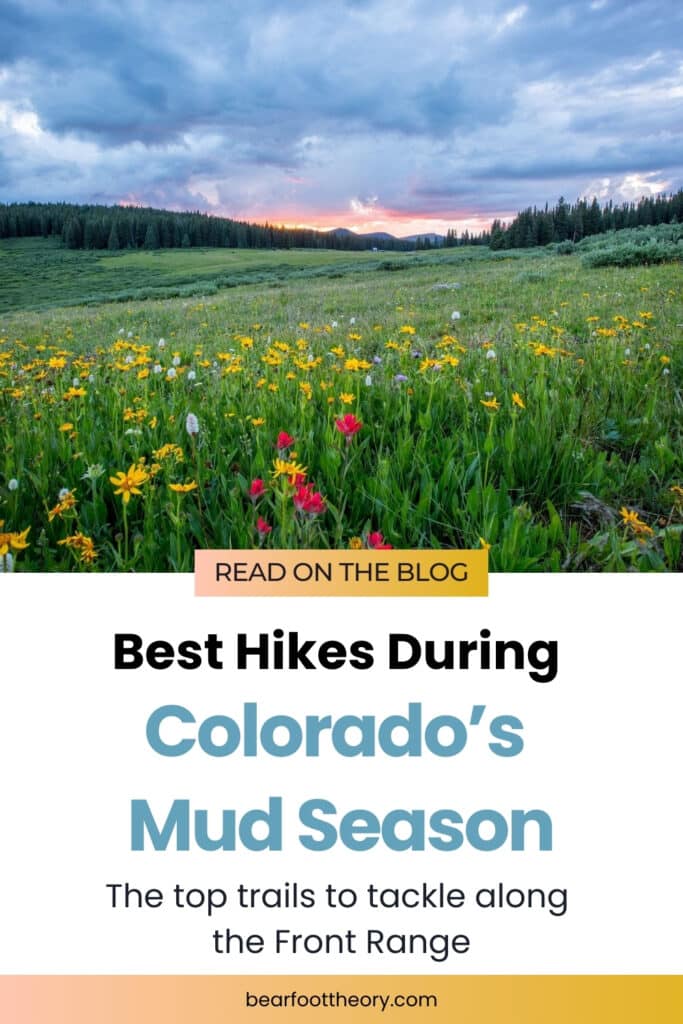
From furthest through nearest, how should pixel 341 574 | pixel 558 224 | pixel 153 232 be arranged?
pixel 153 232
pixel 558 224
pixel 341 574

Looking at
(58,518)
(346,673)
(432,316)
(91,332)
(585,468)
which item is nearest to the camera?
(346,673)

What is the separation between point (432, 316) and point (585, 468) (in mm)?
7441

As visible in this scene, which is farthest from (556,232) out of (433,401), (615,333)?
(433,401)

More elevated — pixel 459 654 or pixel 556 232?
pixel 556 232

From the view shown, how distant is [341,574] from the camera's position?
5.46ft

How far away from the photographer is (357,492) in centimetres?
240

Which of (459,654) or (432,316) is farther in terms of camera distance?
(432,316)

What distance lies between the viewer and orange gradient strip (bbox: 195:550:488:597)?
5.42 ft

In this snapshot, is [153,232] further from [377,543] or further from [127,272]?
[377,543]

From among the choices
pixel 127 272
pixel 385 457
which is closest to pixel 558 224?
pixel 127 272

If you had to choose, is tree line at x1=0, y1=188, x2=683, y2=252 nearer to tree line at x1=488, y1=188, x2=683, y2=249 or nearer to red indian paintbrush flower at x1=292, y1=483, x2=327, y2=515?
tree line at x1=488, y1=188, x2=683, y2=249

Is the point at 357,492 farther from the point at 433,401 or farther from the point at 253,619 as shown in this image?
the point at 433,401

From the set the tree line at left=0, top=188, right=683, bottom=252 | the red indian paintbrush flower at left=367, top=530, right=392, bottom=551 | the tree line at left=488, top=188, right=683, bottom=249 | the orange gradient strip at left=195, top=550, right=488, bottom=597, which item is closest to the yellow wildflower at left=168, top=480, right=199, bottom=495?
the orange gradient strip at left=195, top=550, right=488, bottom=597

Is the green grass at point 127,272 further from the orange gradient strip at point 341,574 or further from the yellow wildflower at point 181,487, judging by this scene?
the orange gradient strip at point 341,574
